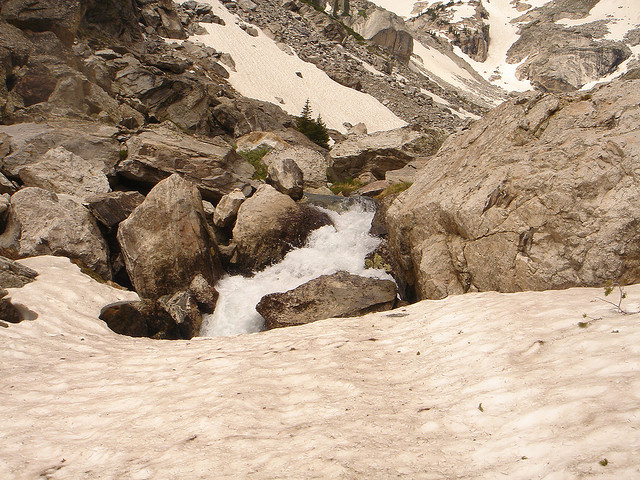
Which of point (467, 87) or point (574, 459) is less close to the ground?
point (467, 87)

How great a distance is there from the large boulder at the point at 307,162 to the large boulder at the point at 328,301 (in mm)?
10735

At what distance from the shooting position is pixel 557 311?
18.1 feet

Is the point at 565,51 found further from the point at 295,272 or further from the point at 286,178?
the point at 295,272

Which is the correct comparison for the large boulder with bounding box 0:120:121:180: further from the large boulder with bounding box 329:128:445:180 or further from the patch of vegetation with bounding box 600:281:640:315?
the patch of vegetation with bounding box 600:281:640:315

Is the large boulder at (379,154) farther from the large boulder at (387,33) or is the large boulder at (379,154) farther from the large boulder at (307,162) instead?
the large boulder at (387,33)

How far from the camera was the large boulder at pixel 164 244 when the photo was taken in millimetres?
11312

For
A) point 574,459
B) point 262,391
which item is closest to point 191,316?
point 262,391

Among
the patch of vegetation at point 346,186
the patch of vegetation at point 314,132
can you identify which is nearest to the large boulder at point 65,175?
the patch of vegetation at point 346,186

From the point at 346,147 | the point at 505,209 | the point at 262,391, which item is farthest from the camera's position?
the point at 346,147

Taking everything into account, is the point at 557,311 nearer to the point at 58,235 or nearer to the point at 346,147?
the point at 58,235

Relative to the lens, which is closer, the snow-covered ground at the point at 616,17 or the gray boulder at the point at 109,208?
the gray boulder at the point at 109,208

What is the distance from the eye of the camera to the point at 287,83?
4100cm

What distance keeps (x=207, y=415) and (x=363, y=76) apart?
162 ft

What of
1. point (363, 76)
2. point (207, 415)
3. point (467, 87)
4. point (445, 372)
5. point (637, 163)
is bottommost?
point (207, 415)
